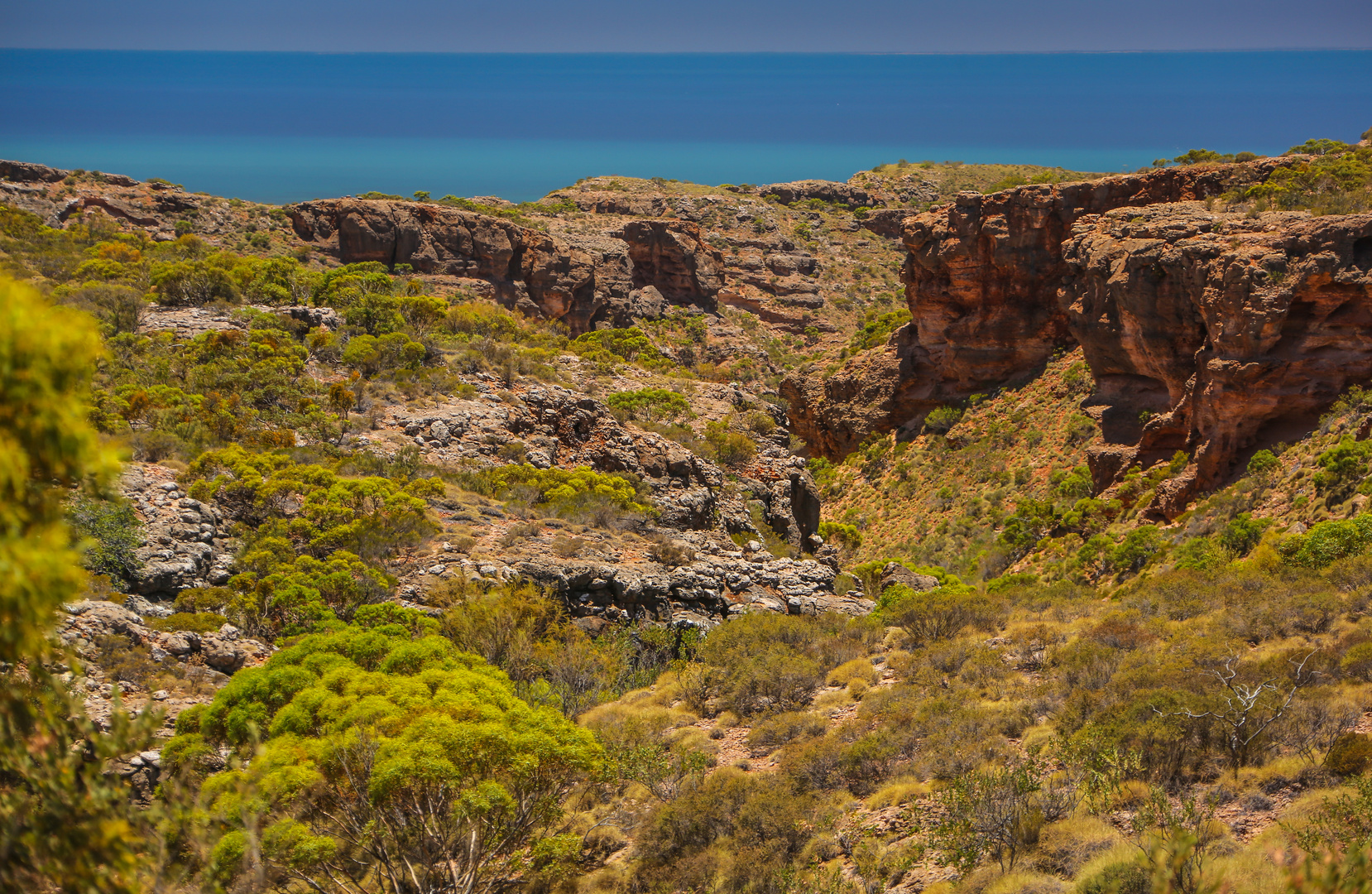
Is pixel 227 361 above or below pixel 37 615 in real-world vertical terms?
above

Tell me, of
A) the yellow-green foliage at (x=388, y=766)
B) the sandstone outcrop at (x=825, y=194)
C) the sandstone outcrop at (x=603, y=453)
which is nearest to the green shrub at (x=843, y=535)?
the sandstone outcrop at (x=603, y=453)

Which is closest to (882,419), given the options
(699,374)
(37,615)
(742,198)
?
(699,374)

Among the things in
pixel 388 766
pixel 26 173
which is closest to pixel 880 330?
pixel 388 766

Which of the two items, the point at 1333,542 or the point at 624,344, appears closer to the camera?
the point at 1333,542

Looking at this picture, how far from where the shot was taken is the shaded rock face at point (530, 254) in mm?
53000

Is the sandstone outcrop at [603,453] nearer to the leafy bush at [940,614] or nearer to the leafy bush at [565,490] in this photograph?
the leafy bush at [565,490]

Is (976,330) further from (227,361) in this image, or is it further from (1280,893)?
(1280,893)

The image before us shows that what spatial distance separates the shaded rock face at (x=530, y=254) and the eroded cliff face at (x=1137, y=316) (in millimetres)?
Answer: 21026

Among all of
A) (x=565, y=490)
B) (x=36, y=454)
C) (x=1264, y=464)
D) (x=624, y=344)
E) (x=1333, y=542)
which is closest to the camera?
(x=36, y=454)

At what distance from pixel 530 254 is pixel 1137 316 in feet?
141

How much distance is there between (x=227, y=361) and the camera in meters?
23.8

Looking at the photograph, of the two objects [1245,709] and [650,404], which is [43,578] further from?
[650,404]

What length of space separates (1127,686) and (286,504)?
1613cm

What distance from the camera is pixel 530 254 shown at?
192 ft
